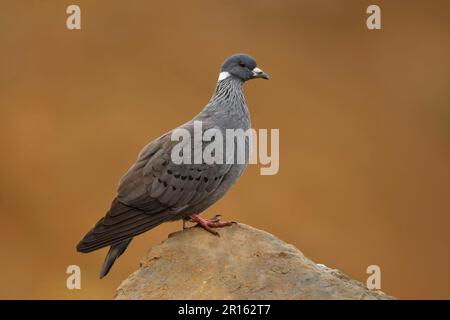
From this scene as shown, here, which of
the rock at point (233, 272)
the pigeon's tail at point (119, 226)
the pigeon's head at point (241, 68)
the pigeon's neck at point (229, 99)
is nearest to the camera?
the rock at point (233, 272)

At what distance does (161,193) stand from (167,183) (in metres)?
0.11

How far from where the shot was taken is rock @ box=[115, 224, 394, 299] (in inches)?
224

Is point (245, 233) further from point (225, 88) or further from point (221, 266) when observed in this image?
point (225, 88)

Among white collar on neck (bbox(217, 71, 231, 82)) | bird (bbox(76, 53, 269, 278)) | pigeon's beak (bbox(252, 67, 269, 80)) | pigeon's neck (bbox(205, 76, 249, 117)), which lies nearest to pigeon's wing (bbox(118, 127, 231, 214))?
bird (bbox(76, 53, 269, 278))

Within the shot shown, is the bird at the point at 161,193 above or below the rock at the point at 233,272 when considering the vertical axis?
above

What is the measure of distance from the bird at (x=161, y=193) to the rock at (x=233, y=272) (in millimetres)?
221

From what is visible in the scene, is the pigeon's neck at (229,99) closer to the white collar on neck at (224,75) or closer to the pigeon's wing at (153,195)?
the white collar on neck at (224,75)

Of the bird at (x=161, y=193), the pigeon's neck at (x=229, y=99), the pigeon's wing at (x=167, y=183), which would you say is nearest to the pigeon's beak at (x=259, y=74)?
the pigeon's neck at (x=229, y=99)

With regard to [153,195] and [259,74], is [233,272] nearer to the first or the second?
[153,195]

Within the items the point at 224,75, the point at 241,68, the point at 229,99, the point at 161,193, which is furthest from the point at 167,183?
the point at 241,68

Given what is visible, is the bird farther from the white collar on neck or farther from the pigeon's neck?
the white collar on neck

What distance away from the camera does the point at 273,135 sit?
7812 millimetres

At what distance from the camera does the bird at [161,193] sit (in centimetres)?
614

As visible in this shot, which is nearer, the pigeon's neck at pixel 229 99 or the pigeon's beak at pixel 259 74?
the pigeon's neck at pixel 229 99
